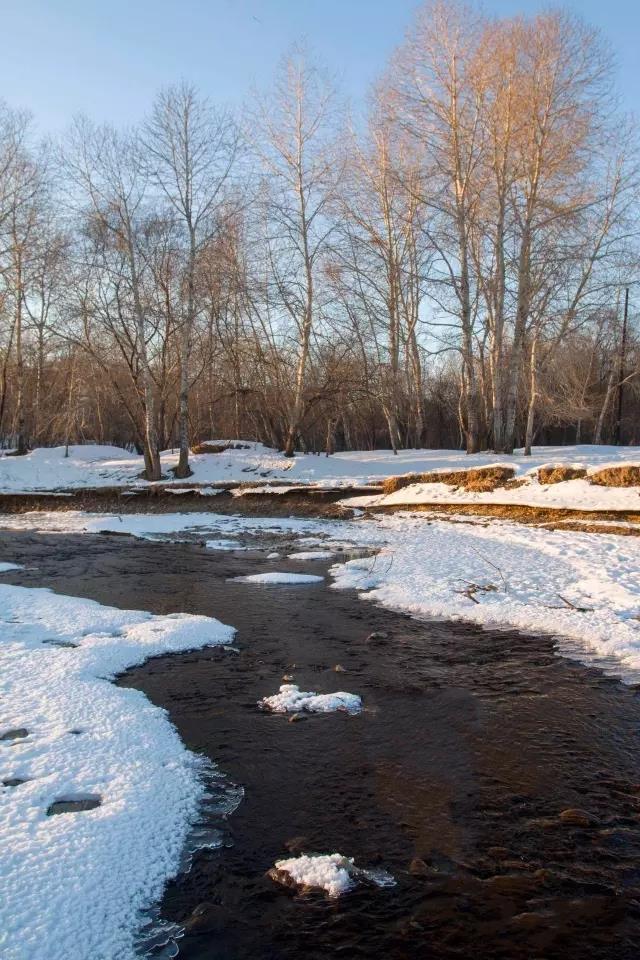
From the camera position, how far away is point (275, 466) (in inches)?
909

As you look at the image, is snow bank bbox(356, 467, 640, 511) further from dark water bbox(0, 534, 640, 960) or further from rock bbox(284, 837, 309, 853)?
rock bbox(284, 837, 309, 853)

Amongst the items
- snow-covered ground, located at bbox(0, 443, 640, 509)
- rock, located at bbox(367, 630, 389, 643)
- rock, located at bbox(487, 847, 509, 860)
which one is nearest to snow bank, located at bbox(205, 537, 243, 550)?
snow-covered ground, located at bbox(0, 443, 640, 509)

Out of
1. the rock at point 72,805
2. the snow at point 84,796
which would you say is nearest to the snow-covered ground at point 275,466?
the snow at point 84,796

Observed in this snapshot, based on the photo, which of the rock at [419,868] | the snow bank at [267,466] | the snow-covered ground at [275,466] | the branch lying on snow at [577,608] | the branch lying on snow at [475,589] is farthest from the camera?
the snow bank at [267,466]

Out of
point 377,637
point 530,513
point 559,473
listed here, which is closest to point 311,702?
point 377,637

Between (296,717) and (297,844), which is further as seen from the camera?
(296,717)

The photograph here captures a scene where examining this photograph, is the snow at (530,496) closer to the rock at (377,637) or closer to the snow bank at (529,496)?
the snow bank at (529,496)

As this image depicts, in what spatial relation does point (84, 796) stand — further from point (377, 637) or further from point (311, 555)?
point (311, 555)

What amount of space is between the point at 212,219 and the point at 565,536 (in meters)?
17.3

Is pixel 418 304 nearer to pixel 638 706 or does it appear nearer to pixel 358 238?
pixel 358 238

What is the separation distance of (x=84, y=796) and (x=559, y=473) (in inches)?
533

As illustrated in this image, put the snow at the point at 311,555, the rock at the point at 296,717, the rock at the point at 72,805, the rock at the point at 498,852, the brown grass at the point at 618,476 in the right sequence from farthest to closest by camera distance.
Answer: the brown grass at the point at 618,476
the snow at the point at 311,555
the rock at the point at 296,717
the rock at the point at 72,805
the rock at the point at 498,852

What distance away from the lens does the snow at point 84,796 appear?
244 centimetres

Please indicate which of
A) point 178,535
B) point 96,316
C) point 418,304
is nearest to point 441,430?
point 418,304
